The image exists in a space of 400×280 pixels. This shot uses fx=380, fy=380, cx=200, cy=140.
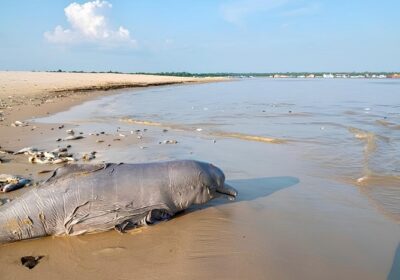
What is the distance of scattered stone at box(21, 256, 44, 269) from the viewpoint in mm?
3994

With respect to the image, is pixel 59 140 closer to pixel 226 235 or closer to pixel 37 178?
pixel 37 178

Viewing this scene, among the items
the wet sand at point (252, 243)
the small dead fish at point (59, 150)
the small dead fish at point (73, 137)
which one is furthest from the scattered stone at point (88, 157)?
the small dead fish at point (73, 137)

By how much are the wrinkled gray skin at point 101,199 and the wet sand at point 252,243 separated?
162 mm

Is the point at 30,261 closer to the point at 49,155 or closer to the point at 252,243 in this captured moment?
the point at 252,243

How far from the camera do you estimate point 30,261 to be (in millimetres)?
4082

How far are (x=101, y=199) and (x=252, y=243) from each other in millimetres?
2016

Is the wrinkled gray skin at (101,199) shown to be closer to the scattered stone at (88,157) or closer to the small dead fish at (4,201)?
the small dead fish at (4,201)

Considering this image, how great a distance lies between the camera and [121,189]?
16.4ft

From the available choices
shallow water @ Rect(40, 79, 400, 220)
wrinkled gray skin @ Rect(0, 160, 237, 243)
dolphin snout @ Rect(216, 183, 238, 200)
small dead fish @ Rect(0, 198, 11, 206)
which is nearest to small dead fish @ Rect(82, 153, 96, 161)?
shallow water @ Rect(40, 79, 400, 220)

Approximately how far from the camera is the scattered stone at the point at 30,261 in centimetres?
399

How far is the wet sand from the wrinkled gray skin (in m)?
0.16

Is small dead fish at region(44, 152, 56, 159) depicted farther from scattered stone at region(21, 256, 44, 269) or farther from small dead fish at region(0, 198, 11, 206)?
scattered stone at region(21, 256, 44, 269)

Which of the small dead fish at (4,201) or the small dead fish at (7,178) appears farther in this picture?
the small dead fish at (7,178)

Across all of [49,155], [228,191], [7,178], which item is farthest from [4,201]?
[228,191]
